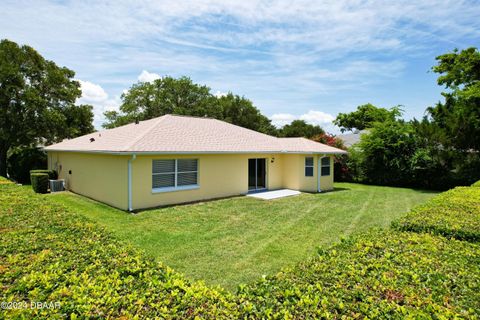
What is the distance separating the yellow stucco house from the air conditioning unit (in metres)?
0.29

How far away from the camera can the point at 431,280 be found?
302cm

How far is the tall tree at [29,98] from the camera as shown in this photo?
19750mm

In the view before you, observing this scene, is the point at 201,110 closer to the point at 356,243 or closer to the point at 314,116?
the point at 314,116

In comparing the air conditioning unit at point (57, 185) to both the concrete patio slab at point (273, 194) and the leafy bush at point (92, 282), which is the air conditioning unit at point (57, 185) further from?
the leafy bush at point (92, 282)

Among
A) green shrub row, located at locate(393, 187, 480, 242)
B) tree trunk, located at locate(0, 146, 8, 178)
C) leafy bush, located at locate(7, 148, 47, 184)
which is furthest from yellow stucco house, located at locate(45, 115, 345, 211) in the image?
green shrub row, located at locate(393, 187, 480, 242)

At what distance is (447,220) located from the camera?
5.23 metres

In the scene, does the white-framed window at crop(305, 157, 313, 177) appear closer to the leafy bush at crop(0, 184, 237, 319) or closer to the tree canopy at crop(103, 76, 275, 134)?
the leafy bush at crop(0, 184, 237, 319)

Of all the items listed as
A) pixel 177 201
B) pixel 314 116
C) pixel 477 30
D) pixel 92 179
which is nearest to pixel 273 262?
pixel 177 201

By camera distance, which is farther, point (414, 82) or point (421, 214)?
point (414, 82)

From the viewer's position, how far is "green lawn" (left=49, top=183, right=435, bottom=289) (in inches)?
238

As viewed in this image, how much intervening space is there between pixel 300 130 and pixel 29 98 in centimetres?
3550

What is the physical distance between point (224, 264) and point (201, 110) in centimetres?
3140

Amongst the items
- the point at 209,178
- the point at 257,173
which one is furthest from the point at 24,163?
the point at 257,173

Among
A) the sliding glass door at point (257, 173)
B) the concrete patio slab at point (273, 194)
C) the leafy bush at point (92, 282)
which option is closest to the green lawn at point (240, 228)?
the concrete patio slab at point (273, 194)
